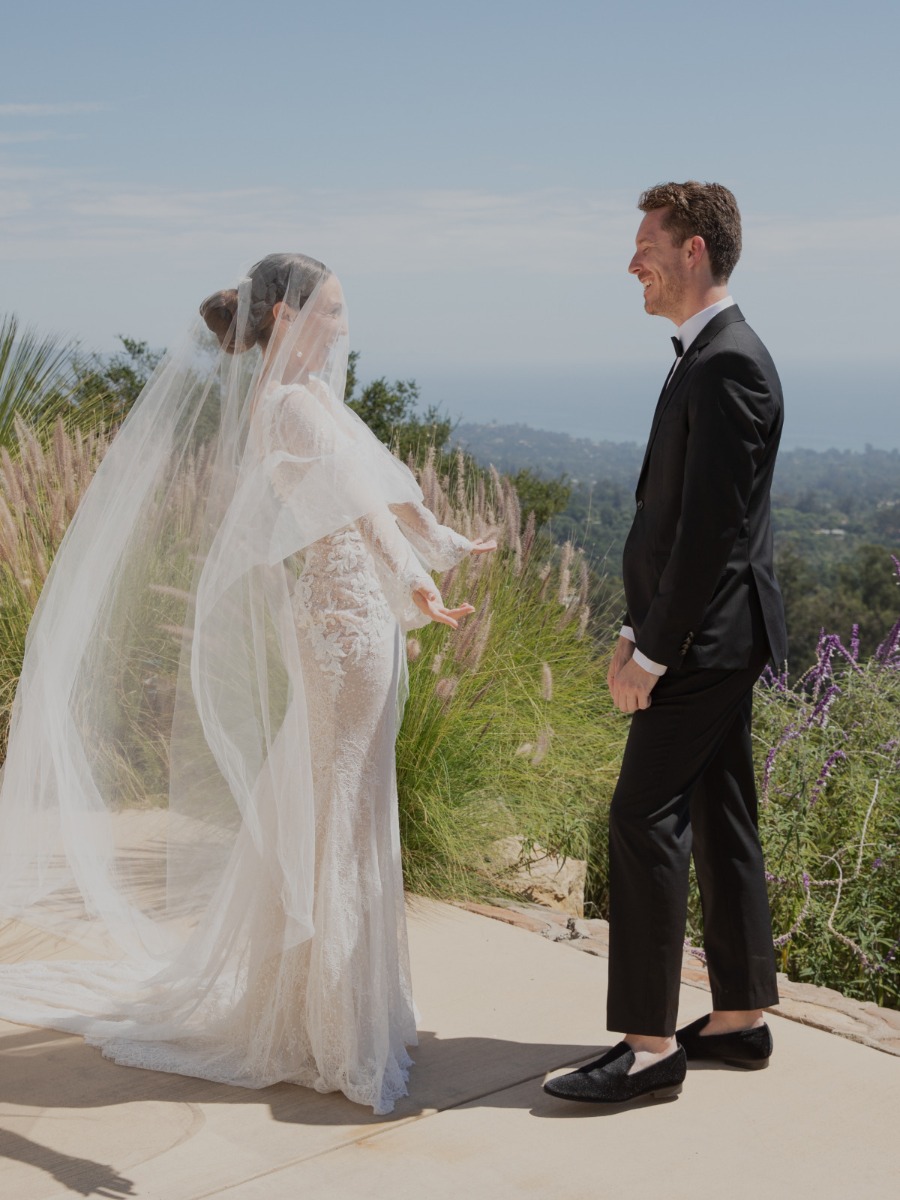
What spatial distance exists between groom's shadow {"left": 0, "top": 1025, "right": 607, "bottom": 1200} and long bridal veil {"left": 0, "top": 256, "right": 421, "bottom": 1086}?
106 millimetres

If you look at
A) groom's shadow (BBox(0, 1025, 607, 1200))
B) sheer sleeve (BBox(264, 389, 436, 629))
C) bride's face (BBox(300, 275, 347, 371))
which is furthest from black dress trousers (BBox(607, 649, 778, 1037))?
bride's face (BBox(300, 275, 347, 371))

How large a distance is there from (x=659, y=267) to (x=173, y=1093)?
2.20 metres

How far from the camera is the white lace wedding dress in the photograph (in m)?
2.89

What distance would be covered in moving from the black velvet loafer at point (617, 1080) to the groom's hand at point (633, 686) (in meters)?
0.79

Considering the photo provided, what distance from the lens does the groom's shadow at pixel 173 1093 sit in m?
2.56

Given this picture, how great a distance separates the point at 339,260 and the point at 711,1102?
223 centimetres

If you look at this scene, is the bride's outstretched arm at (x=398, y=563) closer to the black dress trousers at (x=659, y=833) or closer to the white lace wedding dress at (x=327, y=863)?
the white lace wedding dress at (x=327, y=863)

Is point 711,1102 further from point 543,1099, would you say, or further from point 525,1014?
point 525,1014

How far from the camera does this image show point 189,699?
3066 millimetres

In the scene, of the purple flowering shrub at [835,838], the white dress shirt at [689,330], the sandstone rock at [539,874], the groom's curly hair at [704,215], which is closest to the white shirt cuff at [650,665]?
the white dress shirt at [689,330]

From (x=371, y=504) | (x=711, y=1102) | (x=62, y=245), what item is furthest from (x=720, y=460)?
(x=62, y=245)

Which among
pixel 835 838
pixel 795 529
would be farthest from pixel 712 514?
pixel 795 529

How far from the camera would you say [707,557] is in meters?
2.63

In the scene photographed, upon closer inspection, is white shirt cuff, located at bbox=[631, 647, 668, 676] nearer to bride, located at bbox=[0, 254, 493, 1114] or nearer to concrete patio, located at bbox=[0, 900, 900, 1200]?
bride, located at bbox=[0, 254, 493, 1114]
